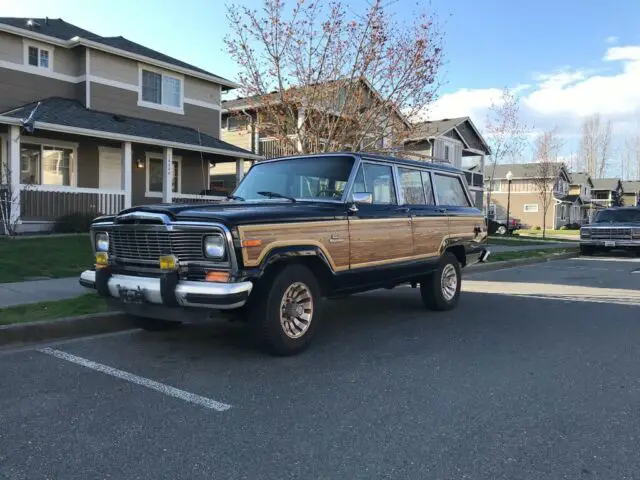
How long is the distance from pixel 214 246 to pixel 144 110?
54.2 ft

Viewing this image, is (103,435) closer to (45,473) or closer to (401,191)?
(45,473)

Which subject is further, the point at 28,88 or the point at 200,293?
the point at 28,88

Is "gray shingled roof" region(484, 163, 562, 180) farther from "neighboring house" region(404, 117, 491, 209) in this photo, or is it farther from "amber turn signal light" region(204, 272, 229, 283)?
"amber turn signal light" region(204, 272, 229, 283)

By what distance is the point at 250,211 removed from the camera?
4988mm

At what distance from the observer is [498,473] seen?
3043 millimetres

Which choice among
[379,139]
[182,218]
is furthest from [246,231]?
[379,139]

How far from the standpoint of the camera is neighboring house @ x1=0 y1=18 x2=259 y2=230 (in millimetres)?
15578

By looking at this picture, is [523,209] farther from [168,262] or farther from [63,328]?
[168,262]

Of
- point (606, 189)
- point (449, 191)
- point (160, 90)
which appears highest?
point (160, 90)

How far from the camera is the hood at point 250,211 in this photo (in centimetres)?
475

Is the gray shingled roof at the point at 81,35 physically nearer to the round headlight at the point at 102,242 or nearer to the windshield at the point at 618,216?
the round headlight at the point at 102,242

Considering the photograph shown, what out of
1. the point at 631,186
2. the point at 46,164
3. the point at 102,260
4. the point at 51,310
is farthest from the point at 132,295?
the point at 631,186

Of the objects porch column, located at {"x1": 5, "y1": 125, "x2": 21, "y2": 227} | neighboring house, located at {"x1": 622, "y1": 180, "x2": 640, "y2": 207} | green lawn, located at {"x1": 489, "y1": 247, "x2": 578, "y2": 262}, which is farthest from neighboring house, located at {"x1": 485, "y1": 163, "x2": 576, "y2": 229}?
porch column, located at {"x1": 5, "y1": 125, "x2": 21, "y2": 227}

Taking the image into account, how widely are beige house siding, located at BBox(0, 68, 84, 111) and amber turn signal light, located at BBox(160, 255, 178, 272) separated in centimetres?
1419
